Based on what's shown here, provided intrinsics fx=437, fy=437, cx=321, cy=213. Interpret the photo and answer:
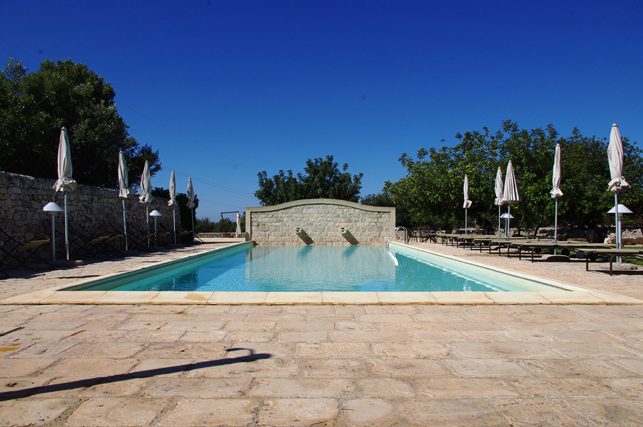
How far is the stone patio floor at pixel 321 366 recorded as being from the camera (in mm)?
2293

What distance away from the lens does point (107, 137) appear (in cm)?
1869

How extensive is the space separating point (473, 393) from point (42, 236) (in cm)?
1088

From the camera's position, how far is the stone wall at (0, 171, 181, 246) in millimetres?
9820

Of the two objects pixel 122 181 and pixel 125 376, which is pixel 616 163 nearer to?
pixel 125 376

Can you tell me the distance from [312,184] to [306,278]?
24159mm

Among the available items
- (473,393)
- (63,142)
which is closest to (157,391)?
(473,393)

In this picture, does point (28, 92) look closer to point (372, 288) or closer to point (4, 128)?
point (4, 128)

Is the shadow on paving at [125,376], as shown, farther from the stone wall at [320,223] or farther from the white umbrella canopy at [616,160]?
the stone wall at [320,223]

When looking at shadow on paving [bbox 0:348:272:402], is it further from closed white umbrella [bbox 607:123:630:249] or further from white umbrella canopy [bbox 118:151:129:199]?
white umbrella canopy [bbox 118:151:129:199]

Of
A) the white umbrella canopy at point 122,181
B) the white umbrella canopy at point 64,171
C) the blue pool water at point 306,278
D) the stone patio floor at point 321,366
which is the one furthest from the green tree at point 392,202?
the stone patio floor at point 321,366

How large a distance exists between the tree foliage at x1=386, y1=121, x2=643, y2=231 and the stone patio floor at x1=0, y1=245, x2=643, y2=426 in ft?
52.6

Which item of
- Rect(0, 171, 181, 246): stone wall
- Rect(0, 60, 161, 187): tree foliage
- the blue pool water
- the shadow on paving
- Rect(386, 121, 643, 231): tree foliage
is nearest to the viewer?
the shadow on paving

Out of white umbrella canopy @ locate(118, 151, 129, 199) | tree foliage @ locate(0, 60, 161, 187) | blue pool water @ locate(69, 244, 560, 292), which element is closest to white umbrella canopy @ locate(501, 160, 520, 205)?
blue pool water @ locate(69, 244, 560, 292)

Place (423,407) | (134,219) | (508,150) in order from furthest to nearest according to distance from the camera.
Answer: (508,150) < (134,219) < (423,407)
